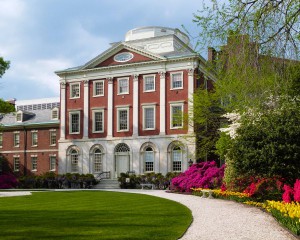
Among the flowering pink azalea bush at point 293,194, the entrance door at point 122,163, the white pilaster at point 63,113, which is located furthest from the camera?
the white pilaster at point 63,113

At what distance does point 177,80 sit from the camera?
3988 cm

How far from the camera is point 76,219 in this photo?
1293 centimetres

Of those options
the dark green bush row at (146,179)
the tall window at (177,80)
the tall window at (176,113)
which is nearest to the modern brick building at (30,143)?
the dark green bush row at (146,179)

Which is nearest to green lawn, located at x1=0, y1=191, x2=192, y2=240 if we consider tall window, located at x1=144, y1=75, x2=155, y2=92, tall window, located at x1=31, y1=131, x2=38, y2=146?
tall window, located at x1=144, y1=75, x2=155, y2=92

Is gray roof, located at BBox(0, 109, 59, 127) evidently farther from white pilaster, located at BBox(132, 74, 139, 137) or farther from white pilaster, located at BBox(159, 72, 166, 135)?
white pilaster, located at BBox(159, 72, 166, 135)

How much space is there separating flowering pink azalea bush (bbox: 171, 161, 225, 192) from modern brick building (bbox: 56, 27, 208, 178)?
27.5 ft

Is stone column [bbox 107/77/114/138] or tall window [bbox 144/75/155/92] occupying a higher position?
tall window [bbox 144/75/155/92]

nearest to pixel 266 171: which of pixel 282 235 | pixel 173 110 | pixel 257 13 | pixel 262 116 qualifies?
pixel 262 116

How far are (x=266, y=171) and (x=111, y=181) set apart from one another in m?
25.2

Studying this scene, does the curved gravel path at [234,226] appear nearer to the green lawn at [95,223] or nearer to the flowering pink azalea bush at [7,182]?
the green lawn at [95,223]

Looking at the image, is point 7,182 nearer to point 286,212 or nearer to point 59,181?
point 59,181

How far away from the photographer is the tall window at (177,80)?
3969 centimetres

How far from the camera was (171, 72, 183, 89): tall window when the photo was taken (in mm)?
39688

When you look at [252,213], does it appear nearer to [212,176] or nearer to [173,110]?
[212,176]
